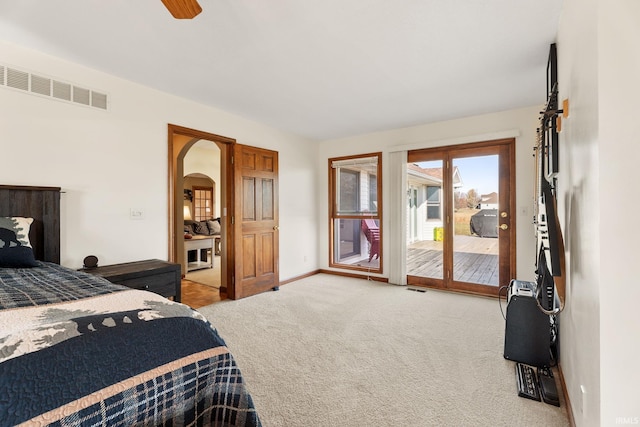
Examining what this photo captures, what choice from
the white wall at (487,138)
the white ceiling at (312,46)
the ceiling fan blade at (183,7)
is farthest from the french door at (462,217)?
the ceiling fan blade at (183,7)

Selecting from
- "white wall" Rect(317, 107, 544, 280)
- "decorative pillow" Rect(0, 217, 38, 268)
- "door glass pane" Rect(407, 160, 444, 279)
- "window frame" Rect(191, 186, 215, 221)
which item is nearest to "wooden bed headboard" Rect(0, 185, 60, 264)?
"decorative pillow" Rect(0, 217, 38, 268)

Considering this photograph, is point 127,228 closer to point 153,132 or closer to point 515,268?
point 153,132

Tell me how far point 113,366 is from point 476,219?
4.37 meters

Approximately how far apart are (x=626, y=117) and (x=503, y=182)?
10.7ft

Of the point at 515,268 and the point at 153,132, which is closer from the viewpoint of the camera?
the point at 153,132

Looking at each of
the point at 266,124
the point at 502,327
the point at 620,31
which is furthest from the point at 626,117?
the point at 266,124

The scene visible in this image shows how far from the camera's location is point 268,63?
8.46ft

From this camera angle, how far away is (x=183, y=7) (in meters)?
1.49

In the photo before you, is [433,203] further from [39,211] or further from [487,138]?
[39,211]

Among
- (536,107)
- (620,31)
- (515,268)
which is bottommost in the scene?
(515,268)

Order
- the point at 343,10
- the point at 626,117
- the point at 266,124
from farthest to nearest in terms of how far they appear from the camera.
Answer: the point at 266,124 < the point at 343,10 < the point at 626,117

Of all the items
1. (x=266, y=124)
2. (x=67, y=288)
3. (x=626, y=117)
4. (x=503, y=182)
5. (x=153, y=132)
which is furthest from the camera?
(x=266, y=124)

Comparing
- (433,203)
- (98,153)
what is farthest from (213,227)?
(433,203)

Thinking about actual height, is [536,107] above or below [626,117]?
above
